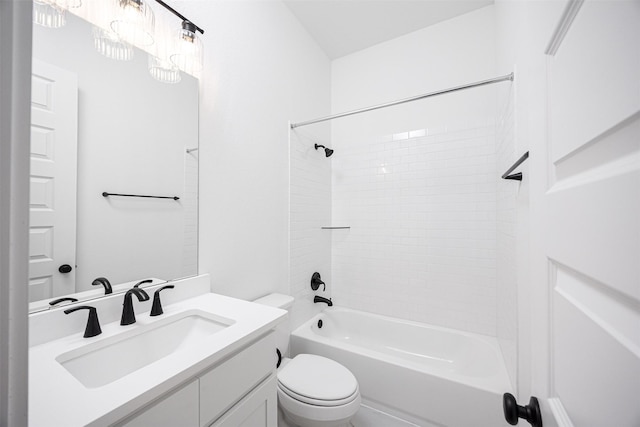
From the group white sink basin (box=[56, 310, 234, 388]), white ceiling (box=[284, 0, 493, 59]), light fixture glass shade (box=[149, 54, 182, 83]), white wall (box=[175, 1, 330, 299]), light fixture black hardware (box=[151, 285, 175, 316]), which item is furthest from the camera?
white ceiling (box=[284, 0, 493, 59])

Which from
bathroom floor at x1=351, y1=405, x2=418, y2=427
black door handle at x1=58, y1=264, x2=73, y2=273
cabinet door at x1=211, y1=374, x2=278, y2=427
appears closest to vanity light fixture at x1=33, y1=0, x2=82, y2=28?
black door handle at x1=58, y1=264, x2=73, y2=273

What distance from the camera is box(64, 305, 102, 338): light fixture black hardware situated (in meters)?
0.85

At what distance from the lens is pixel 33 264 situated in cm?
79

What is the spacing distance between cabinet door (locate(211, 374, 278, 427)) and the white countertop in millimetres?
193

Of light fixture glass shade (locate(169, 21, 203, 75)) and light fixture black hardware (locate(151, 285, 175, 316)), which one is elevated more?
light fixture glass shade (locate(169, 21, 203, 75))

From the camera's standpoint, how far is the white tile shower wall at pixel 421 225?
76.2 inches

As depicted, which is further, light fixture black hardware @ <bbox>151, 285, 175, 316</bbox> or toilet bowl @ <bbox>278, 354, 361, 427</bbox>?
toilet bowl @ <bbox>278, 354, 361, 427</bbox>

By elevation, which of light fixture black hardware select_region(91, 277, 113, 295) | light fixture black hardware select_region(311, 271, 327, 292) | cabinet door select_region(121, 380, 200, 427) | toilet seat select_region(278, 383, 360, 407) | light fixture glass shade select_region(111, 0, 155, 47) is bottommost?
toilet seat select_region(278, 383, 360, 407)

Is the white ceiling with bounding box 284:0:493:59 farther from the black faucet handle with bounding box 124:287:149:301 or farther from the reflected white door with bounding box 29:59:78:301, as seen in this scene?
the black faucet handle with bounding box 124:287:149:301

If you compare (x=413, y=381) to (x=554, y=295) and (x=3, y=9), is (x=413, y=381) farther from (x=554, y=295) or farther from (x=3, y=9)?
(x=3, y=9)

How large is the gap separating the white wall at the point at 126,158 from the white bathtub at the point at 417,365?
1.22m

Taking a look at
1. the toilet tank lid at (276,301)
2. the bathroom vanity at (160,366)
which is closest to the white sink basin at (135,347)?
the bathroom vanity at (160,366)

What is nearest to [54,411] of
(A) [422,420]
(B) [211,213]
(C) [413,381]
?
(B) [211,213]

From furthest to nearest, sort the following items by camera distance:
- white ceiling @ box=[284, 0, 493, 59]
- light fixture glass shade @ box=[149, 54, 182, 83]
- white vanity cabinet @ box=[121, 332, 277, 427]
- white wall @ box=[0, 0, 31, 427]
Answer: white ceiling @ box=[284, 0, 493, 59] < light fixture glass shade @ box=[149, 54, 182, 83] < white vanity cabinet @ box=[121, 332, 277, 427] < white wall @ box=[0, 0, 31, 427]
